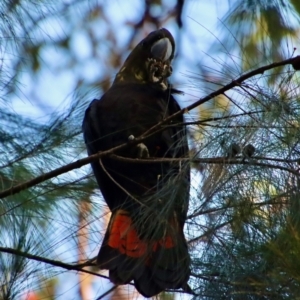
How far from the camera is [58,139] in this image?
2318 millimetres

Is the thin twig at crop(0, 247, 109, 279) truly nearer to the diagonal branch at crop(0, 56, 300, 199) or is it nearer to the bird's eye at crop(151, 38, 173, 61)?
the diagonal branch at crop(0, 56, 300, 199)

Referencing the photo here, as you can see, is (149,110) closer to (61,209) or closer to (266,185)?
(61,209)

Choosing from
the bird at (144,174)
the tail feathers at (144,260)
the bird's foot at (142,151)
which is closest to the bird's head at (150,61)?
the bird at (144,174)

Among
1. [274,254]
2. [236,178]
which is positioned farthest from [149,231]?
[274,254]

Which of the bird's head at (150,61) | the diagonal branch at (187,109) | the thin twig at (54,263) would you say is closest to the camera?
the diagonal branch at (187,109)

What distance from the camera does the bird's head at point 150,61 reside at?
2.75 m

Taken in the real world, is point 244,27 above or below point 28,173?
above

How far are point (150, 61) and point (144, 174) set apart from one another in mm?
591

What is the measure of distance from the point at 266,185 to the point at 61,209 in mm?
831

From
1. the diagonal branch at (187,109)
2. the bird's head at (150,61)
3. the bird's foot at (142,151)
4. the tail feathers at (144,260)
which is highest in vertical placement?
the bird's head at (150,61)

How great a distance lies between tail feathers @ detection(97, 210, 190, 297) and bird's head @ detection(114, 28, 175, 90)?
0.74 meters

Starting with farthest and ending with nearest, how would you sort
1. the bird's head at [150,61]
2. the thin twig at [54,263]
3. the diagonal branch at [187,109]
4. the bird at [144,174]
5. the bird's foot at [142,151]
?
the bird's head at [150,61] → the bird's foot at [142,151] → the thin twig at [54,263] → the bird at [144,174] → the diagonal branch at [187,109]

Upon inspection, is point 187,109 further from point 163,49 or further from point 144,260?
point 163,49

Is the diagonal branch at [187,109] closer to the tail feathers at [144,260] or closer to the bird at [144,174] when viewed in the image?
the bird at [144,174]
